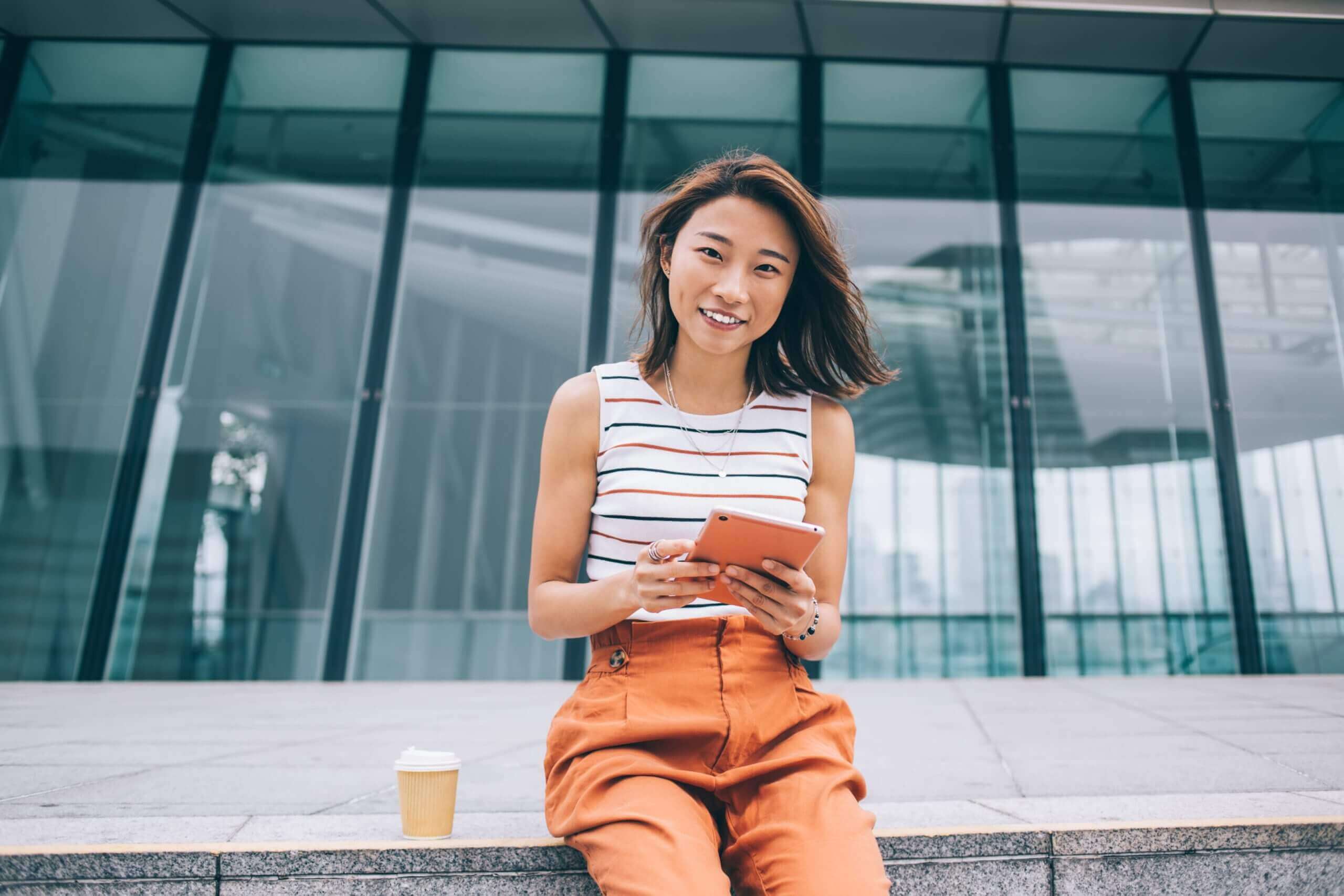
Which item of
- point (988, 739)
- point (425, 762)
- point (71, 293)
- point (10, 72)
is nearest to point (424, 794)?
point (425, 762)

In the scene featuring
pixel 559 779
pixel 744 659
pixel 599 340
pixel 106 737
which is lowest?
pixel 106 737

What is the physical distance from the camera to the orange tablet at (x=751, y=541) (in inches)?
51.5

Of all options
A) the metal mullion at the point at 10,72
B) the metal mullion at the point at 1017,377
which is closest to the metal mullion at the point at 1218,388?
the metal mullion at the point at 1017,377

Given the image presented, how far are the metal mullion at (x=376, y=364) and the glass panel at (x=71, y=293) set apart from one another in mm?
1649

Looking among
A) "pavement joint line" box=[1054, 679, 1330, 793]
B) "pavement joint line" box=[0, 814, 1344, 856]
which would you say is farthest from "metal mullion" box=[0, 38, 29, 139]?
"pavement joint line" box=[1054, 679, 1330, 793]

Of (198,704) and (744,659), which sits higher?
(744,659)

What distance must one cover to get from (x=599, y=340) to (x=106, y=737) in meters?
4.17

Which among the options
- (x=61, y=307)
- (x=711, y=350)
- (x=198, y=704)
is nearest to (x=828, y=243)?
(x=711, y=350)

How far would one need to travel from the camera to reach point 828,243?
1.78 meters

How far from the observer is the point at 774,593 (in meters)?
1.44

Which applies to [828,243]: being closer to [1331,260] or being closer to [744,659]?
[744,659]

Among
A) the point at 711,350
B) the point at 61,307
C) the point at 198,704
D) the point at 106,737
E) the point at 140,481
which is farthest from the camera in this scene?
the point at 61,307

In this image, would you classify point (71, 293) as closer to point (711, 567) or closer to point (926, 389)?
point (926, 389)

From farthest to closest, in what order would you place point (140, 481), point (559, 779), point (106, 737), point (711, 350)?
point (140, 481) → point (106, 737) → point (711, 350) → point (559, 779)
